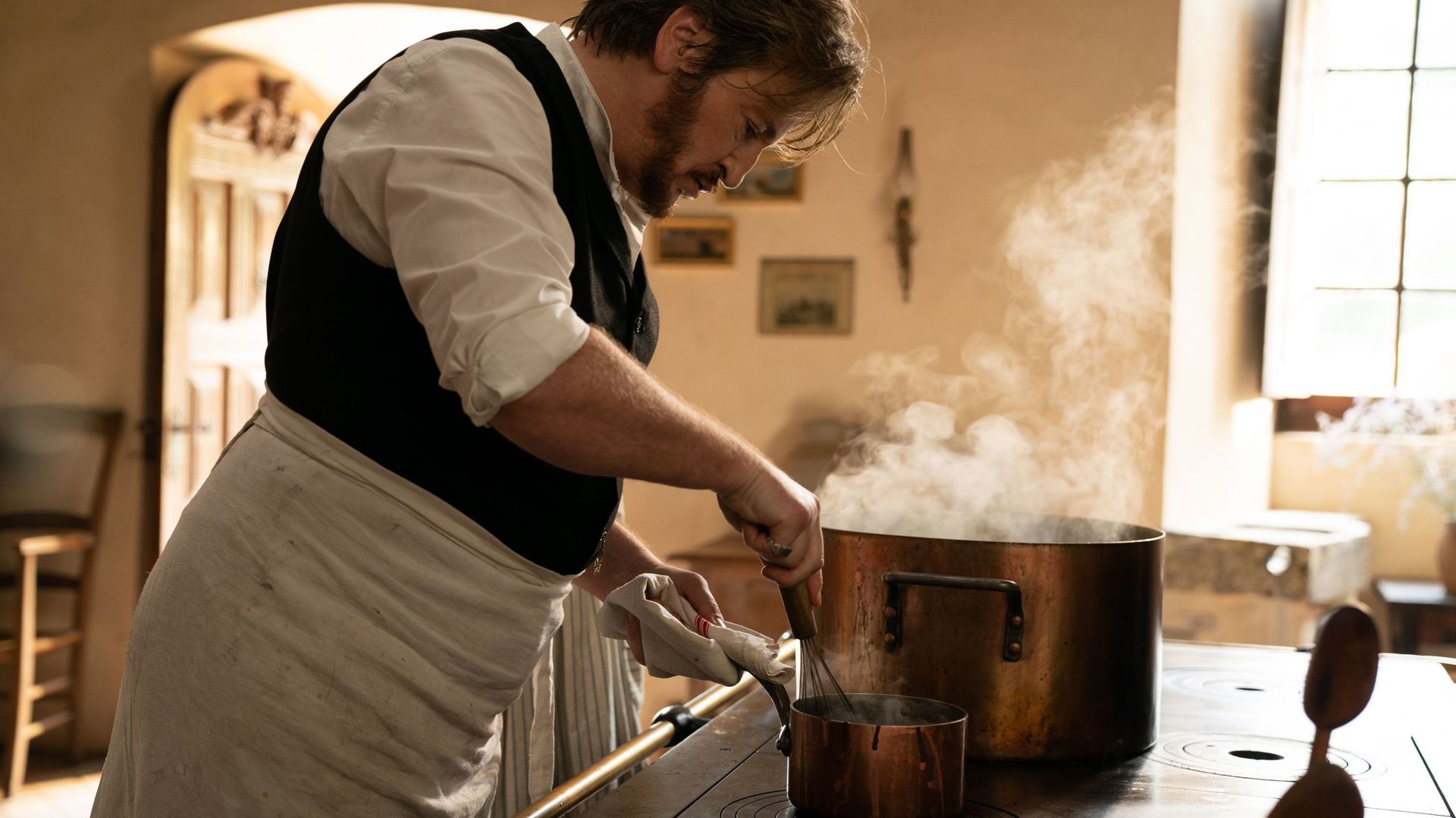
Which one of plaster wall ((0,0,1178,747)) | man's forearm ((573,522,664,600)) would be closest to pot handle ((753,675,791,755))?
man's forearm ((573,522,664,600))

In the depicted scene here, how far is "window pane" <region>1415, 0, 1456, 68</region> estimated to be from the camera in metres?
4.23

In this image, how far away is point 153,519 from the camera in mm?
4465

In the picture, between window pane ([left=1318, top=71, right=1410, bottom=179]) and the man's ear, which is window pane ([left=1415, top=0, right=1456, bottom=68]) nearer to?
window pane ([left=1318, top=71, right=1410, bottom=179])

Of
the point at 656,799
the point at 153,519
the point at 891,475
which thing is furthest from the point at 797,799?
the point at 153,519

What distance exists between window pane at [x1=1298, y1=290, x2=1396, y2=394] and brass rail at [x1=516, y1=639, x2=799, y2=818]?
3130mm

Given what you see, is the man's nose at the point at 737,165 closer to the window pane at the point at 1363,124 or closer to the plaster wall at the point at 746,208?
the plaster wall at the point at 746,208

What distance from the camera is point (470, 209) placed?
37.2 inches

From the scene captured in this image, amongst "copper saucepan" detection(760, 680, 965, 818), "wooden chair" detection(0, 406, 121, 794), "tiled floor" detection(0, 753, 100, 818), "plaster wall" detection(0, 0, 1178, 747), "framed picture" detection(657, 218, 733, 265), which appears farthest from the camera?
"wooden chair" detection(0, 406, 121, 794)

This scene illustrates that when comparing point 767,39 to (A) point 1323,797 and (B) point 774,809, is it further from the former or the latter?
(A) point 1323,797

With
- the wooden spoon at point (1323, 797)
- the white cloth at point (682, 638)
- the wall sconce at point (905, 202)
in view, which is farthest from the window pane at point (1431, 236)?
the white cloth at point (682, 638)

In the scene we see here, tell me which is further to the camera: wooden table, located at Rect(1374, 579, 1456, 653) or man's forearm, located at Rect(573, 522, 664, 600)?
wooden table, located at Rect(1374, 579, 1456, 653)

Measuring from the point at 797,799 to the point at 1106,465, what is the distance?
1915 mm

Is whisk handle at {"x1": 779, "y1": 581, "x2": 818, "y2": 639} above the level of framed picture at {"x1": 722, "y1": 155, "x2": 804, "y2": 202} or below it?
below

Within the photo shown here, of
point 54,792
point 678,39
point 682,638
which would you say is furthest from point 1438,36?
point 54,792
